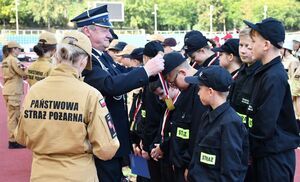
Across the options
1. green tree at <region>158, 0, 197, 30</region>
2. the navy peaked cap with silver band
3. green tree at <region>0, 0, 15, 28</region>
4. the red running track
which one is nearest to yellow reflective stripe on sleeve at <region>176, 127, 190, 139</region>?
the navy peaked cap with silver band

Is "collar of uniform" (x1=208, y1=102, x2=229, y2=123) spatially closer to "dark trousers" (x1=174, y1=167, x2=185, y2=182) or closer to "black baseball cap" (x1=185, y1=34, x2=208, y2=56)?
"dark trousers" (x1=174, y1=167, x2=185, y2=182)

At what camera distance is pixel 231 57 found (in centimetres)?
434

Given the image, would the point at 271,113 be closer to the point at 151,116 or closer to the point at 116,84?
the point at 116,84

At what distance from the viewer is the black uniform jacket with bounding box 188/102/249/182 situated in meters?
3.01

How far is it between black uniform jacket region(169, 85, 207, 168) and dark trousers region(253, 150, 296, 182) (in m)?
0.56

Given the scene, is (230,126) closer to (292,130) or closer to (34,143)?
(292,130)

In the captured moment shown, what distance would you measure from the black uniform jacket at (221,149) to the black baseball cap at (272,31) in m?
0.64

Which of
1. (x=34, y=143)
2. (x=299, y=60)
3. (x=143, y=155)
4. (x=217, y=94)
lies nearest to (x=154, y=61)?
→ (x=217, y=94)

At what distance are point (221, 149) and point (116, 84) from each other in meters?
0.95

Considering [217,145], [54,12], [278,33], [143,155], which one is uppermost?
[54,12]

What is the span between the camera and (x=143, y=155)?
463cm

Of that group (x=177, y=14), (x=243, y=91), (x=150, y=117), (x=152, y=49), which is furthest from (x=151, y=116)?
(x=177, y=14)

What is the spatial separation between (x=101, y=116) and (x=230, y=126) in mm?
918

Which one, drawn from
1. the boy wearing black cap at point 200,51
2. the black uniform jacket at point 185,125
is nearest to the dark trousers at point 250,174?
the black uniform jacket at point 185,125
